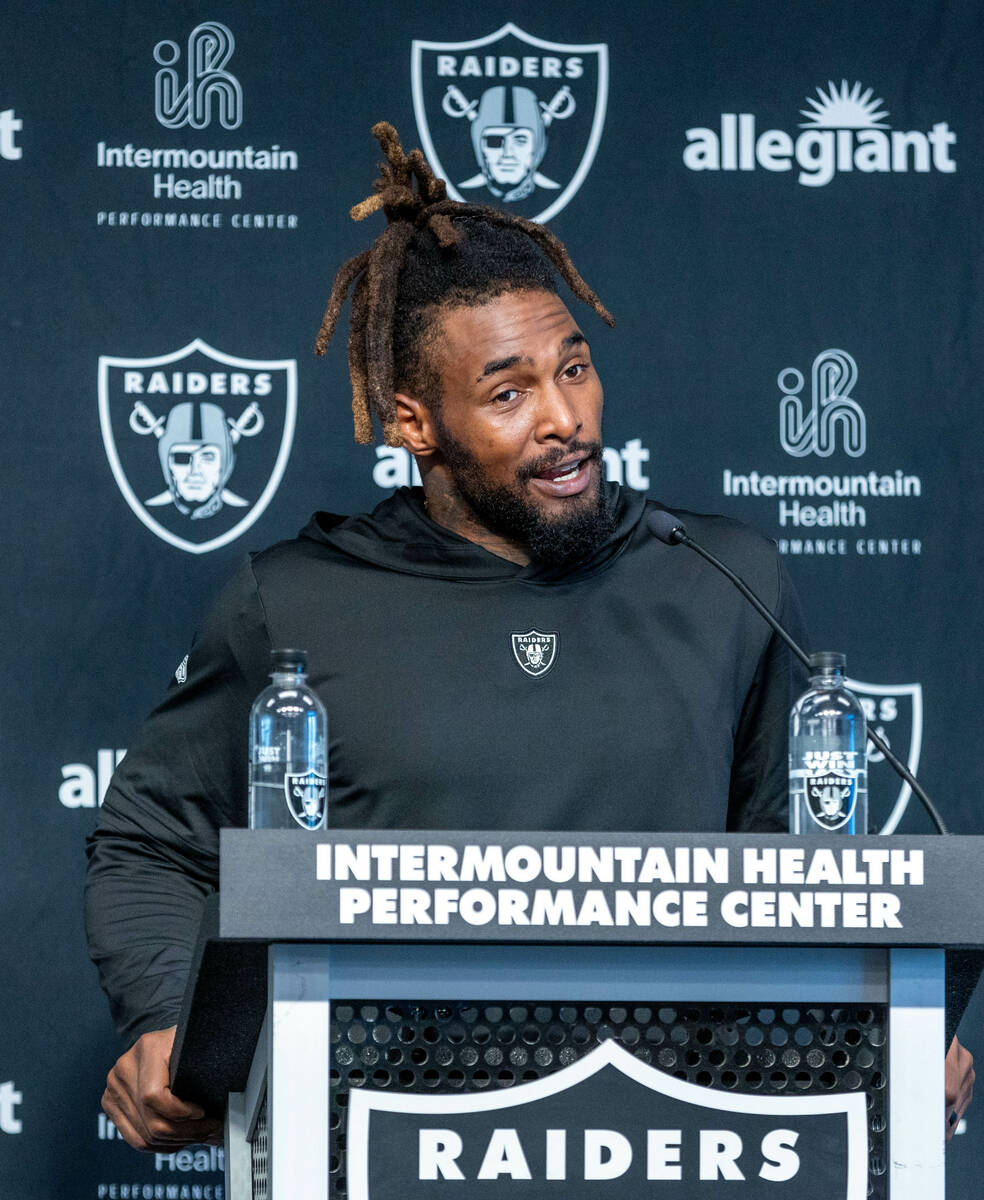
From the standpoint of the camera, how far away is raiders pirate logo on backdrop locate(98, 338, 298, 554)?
2.56 meters

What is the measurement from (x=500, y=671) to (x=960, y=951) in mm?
805

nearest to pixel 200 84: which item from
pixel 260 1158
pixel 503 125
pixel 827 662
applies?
pixel 503 125

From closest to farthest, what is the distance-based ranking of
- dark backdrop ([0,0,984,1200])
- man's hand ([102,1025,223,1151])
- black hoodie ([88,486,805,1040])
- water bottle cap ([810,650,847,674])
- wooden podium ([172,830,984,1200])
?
1. wooden podium ([172,830,984,1200])
2. water bottle cap ([810,650,847,674])
3. man's hand ([102,1025,223,1151])
4. black hoodie ([88,486,805,1040])
5. dark backdrop ([0,0,984,1200])

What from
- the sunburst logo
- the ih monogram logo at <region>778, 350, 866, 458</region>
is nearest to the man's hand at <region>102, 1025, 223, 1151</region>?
the ih monogram logo at <region>778, 350, 866, 458</region>

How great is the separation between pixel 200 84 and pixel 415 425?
0.88 m

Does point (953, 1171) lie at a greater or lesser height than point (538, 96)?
lesser

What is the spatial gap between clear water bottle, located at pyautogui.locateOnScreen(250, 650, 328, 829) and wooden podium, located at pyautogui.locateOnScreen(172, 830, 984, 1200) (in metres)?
0.28

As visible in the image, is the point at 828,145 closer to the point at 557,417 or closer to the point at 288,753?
the point at 557,417

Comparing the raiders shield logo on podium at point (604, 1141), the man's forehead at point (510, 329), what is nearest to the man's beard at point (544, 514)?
the man's forehead at point (510, 329)

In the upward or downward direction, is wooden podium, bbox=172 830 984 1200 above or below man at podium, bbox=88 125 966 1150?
below

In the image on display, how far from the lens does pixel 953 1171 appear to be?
2473 mm

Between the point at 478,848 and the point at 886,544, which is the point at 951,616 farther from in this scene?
the point at 478,848

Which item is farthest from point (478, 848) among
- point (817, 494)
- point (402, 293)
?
point (817, 494)

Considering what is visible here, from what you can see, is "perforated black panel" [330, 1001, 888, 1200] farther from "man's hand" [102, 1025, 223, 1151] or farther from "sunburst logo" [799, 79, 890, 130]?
"sunburst logo" [799, 79, 890, 130]
